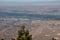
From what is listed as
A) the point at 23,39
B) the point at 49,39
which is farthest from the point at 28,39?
the point at 49,39

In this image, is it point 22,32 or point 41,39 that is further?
point 41,39

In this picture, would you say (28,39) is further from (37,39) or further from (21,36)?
(37,39)

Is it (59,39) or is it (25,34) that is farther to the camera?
(59,39)

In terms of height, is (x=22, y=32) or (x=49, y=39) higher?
(x=22, y=32)

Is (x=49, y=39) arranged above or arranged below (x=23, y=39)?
below

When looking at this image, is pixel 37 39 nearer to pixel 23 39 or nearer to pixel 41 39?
pixel 41 39

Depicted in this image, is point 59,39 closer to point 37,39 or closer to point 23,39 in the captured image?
point 37,39

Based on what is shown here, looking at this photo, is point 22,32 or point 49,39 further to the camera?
point 49,39

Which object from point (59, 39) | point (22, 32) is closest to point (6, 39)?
point (59, 39)
